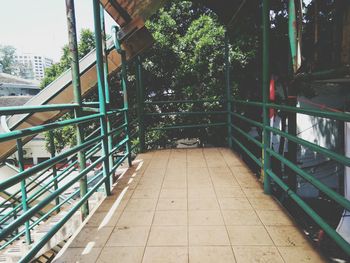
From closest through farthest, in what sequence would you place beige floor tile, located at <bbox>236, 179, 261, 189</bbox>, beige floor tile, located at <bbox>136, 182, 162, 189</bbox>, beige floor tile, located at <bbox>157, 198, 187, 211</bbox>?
beige floor tile, located at <bbox>157, 198, 187, 211</bbox>
beige floor tile, located at <bbox>236, 179, 261, 189</bbox>
beige floor tile, located at <bbox>136, 182, 162, 189</bbox>

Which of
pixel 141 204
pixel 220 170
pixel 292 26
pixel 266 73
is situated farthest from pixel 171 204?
pixel 292 26

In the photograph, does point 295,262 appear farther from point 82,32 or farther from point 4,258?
point 82,32

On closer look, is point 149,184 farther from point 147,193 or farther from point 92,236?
point 92,236

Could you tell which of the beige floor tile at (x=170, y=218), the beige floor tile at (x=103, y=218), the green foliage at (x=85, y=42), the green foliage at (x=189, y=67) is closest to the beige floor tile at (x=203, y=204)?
the beige floor tile at (x=170, y=218)

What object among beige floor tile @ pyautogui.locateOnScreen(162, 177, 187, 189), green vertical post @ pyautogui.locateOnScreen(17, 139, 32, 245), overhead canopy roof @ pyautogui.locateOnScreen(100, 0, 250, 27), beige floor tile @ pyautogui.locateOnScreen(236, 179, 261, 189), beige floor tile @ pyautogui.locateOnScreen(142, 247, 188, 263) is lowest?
beige floor tile @ pyautogui.locateOnScreen(236, 179, 261, 189)

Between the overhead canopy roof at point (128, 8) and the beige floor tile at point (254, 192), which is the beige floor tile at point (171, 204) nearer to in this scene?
the beige floor tile at point (254, 192)

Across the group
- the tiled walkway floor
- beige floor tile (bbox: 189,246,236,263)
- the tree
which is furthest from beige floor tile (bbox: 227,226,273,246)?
the tree

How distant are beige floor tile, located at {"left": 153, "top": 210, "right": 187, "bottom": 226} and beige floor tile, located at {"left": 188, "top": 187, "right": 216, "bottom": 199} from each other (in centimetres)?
47

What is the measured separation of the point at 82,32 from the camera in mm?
10414

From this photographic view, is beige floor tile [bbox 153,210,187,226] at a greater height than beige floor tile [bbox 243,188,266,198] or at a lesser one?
greater

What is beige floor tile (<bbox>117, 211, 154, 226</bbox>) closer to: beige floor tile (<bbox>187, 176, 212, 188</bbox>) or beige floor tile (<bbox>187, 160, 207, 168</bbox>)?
beige floor tile (<bbox>187, 176, 212, 188</bbox>)

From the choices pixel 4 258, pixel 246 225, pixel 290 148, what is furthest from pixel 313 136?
pixel 4 258

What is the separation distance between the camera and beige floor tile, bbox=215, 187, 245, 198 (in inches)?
136

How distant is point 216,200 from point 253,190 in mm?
612
